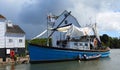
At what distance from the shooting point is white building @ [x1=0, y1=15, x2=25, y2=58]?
6525cm

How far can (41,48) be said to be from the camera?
184 ft

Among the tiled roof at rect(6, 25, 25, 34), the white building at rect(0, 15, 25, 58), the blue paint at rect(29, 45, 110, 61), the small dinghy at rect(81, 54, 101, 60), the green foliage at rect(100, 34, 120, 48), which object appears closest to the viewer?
the blue paint at rect(29, 45, 110, 61)

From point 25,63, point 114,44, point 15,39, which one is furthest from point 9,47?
point 114,44

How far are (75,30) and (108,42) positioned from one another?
119909 millimetres

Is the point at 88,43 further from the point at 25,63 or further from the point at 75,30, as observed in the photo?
the point at 25,63

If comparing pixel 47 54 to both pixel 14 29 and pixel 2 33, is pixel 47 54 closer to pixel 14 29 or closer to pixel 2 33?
pixel 2 33

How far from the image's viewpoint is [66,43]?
2566 inches

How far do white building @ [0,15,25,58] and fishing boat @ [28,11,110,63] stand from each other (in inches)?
321

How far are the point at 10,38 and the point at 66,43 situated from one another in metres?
14.3

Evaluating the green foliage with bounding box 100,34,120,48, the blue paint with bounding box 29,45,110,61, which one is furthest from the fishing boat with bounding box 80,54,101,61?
the green foliage with bounding box 100,34,120,48

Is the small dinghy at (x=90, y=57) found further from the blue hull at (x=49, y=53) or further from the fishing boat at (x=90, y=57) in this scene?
the blue hull at (x=49, y=53)

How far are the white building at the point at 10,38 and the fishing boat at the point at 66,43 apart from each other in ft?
26.8

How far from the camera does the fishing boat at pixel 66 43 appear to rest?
56750mm

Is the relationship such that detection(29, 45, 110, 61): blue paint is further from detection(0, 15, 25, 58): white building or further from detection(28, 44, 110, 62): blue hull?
detection(0, 15, 25, 58): white building
